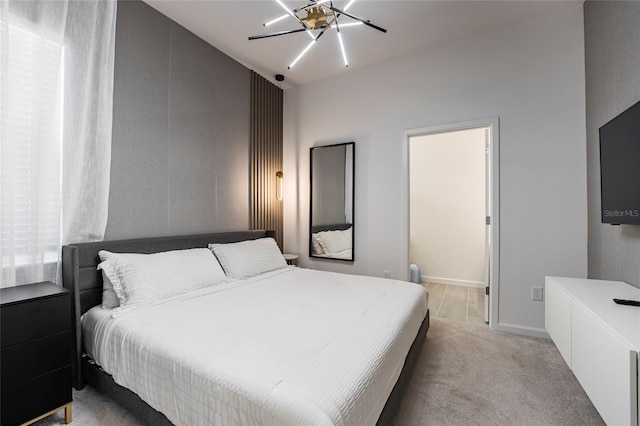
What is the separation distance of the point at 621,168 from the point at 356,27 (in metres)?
2.40

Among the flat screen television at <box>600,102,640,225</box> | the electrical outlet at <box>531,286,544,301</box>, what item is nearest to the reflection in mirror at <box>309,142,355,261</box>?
the electrical outlet at <box>531,286,544,301</box>

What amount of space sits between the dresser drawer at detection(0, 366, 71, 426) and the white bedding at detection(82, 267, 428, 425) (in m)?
0.19

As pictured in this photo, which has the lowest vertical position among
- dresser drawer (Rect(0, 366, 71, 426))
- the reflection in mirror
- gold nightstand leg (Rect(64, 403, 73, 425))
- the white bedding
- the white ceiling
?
gold nightstand leg (Rect(64, 403, 73, 425))

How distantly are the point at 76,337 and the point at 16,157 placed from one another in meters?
1.18

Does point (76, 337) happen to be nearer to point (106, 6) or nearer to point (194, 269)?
point (194, 269)

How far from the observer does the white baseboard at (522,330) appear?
2.66 meters

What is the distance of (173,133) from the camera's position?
8.99 ft

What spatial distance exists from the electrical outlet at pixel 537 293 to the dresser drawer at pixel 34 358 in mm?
3625

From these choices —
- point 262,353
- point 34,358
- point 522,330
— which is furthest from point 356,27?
point 34,358

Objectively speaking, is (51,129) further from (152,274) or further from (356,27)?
(356,27)

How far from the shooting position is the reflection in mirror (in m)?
3.68

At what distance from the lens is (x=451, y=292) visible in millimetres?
4195

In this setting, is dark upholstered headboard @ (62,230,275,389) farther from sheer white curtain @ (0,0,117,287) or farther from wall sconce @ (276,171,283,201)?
wall sconce @ (276,171,283,201)

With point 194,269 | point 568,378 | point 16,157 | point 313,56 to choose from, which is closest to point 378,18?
point 313,56
